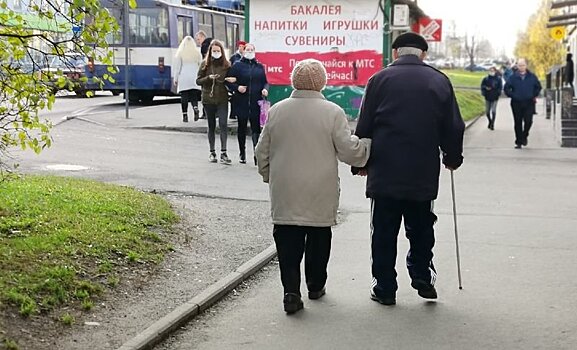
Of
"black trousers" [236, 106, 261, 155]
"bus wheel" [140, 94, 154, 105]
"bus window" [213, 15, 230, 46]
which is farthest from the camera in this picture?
"bus window" [213, 15, 230, 46]

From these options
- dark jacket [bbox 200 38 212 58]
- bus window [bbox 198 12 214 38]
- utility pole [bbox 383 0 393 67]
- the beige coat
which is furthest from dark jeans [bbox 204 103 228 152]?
bus window [bbox 198 12 214 38]

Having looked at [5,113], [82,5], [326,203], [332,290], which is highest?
[82,5]

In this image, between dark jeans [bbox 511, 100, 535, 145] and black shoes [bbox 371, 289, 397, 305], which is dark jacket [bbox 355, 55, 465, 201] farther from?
dark jeans [bbox 511, 100, 535, 145]

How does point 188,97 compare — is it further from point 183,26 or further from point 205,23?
point 205,23

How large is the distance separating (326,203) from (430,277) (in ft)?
3.36

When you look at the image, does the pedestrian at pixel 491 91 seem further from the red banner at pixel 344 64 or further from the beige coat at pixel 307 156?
the beige coat at pixel 307 156

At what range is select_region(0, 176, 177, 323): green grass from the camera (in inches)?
258

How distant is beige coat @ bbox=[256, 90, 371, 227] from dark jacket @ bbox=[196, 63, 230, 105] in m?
8.82

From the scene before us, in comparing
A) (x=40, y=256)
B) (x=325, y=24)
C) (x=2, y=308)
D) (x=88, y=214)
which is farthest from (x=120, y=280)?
(x=325, y=24)

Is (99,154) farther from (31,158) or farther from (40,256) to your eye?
(40,256)

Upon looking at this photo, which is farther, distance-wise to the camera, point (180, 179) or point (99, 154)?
point (99, 154)

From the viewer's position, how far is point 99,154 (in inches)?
642

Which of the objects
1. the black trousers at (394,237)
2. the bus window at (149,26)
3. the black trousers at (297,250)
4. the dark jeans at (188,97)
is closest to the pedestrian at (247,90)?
the dark jeans at (188,97)

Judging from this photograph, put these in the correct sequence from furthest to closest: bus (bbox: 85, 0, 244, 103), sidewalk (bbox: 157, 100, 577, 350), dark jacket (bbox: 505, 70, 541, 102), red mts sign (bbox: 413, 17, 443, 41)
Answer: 1. bus (bbox: 85, 0, 244, 103)
2. red mts sign (bbox: 413, 17, 443, 41)
3. dark jacket (bbox: 505, 70, 541, 102)
4. sidewalk (bbox: 157, 100, 577, 350)
